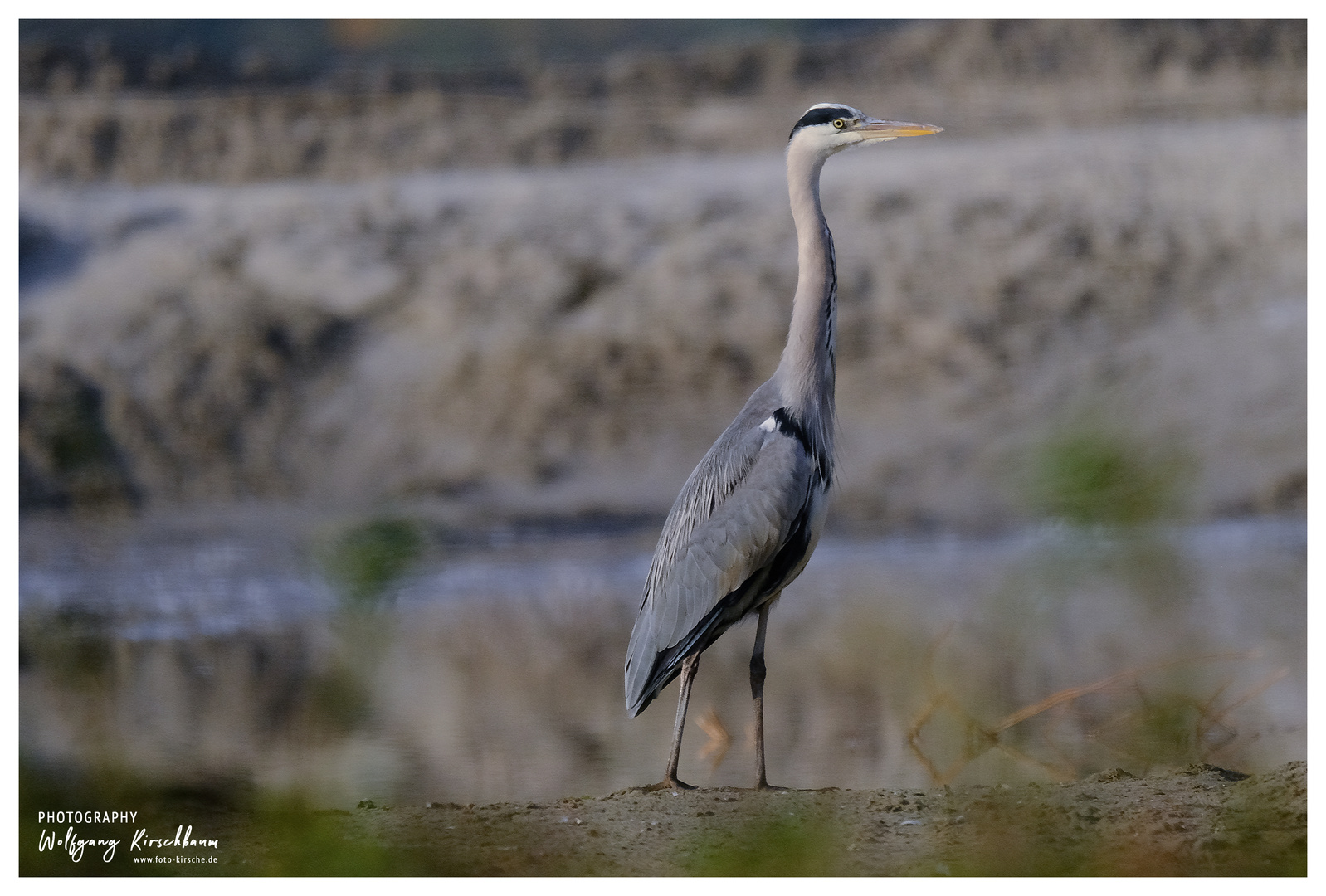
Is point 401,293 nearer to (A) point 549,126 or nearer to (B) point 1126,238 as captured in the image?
(A) point 549,126

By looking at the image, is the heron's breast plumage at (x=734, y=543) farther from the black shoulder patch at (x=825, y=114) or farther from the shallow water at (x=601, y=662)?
the black shoulder patch at (x=825, y=114)

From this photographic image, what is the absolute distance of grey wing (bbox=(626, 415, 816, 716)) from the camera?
3.53 metres

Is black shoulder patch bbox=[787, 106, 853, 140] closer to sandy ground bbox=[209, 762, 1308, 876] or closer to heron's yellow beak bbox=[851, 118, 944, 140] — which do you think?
heron's yellow beak bbox=[851, 118, 944, 140]

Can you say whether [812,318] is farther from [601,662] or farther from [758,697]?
[601,662]

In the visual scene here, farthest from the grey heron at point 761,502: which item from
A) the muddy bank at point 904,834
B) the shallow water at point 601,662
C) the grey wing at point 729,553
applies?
the shallow water at point 601,662

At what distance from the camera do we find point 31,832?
3.80 meters

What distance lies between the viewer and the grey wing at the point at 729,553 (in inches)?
Result: 139

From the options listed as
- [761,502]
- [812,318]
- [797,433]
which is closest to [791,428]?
[797,433]

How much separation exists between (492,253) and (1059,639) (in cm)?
362

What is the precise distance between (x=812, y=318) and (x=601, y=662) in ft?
6.87

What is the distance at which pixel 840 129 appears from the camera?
12.5ft

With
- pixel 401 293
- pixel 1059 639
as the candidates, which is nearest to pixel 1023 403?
pixel 1059 639

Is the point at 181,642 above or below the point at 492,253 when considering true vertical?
below

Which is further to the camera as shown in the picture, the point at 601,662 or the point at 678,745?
the point at 601,662
